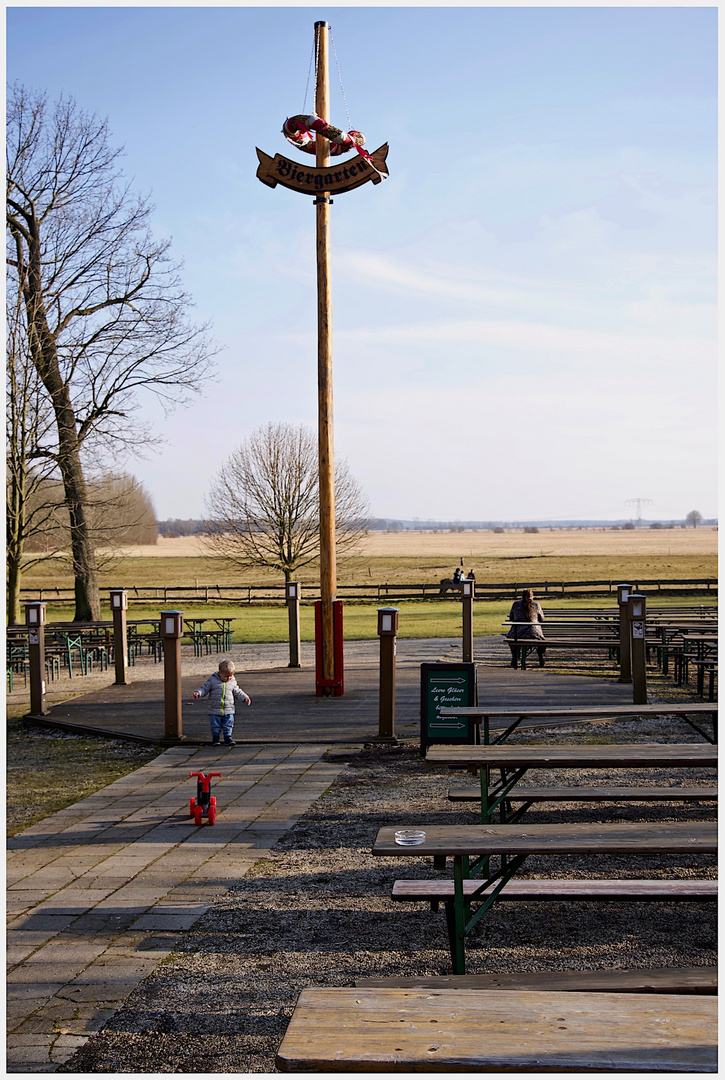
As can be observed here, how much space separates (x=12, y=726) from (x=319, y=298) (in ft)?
22.2

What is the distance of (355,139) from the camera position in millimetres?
12367

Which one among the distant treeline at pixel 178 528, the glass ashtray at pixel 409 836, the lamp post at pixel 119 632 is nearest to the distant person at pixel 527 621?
the lamp post at pixel 119 632

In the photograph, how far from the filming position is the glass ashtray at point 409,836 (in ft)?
13.5

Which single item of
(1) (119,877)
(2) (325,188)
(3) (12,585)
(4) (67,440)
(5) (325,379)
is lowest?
(1) (119,877)

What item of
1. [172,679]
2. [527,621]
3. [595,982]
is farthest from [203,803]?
[527,621]

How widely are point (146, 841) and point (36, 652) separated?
19.8 feet

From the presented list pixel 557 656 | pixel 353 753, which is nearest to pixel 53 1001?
pixel 353 753

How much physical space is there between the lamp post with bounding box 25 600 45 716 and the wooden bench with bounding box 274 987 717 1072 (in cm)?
1001

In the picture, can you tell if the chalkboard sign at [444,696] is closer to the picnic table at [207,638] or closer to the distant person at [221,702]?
the distant person at [221,702]

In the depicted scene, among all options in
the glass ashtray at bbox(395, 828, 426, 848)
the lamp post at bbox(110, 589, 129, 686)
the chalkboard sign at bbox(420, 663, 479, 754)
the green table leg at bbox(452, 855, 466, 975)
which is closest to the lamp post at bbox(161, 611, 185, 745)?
the chalkboard sign at bbox(420, 663, 479, 754)

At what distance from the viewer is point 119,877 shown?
234 inches

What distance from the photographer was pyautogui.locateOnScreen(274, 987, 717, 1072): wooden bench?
2.20m

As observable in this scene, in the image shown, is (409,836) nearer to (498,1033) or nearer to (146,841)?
(498,1033)

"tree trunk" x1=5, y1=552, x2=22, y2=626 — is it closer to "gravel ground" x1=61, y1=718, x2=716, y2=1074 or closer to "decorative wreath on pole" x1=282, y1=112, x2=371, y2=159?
"decorative wreath on pole" x1=282, y1=112, x2=371, y2=159
